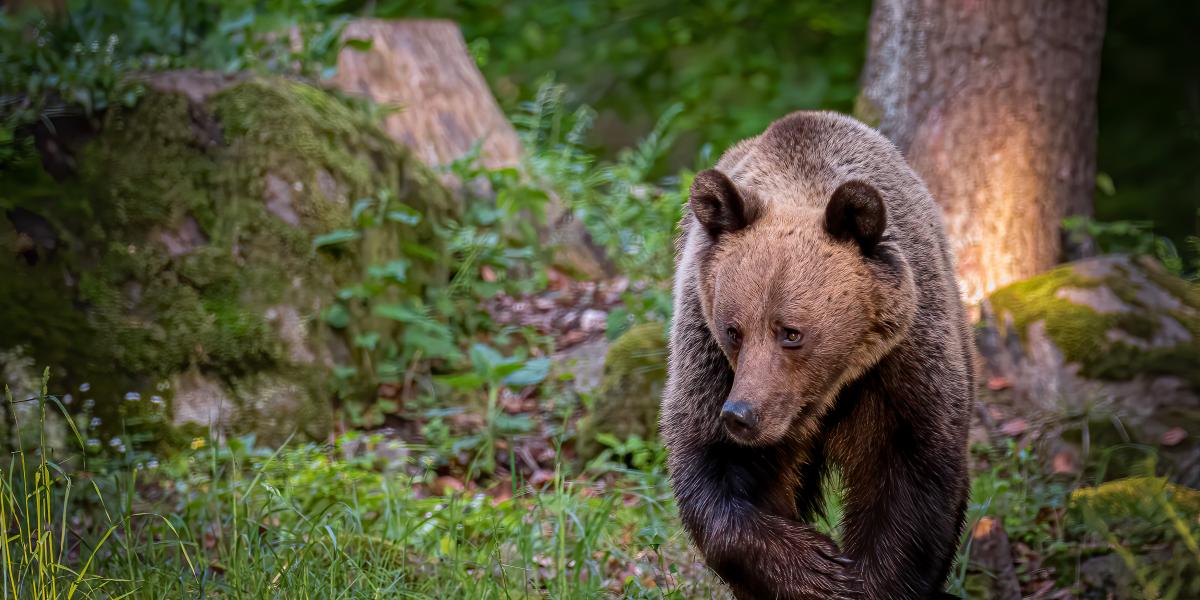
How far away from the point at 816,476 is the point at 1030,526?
1.35 metres

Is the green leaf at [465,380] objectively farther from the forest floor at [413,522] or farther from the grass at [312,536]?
the grass at [312,536]

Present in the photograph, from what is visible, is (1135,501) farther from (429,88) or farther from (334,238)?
(429,88)

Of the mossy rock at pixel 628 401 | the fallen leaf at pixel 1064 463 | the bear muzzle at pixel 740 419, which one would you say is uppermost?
the bear muzzle at pixel 740 419

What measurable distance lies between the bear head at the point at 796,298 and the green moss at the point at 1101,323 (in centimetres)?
255

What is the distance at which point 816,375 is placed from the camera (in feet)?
10.5

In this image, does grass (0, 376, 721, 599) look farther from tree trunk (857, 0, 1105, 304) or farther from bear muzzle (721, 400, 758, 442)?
tree trunk (857, 0, 1105, 304)

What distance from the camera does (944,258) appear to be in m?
3.99

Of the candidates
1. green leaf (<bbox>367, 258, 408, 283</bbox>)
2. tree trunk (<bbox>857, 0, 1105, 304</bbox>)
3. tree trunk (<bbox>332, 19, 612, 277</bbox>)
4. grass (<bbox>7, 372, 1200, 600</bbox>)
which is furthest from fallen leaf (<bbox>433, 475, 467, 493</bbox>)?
tree trunk (<bbox>332, 19, 612, 277</bbox>)

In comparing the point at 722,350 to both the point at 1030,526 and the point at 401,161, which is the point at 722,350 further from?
the point at 401,161

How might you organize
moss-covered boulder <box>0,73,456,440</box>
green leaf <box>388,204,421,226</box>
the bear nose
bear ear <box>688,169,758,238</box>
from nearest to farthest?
the bear nose, bear ear <box>688,169,758,238</box>, moss-covered boulder <box>0,73,456,440</box>, green leaf <box>388,204,421,226</box>

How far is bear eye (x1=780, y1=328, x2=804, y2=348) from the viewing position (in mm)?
3139

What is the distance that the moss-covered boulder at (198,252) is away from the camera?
18.4 ft

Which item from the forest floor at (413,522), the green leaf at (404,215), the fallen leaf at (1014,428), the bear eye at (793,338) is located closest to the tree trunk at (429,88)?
the green leaf at (404,215)

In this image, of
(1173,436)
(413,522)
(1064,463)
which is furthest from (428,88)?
(1173,436)
